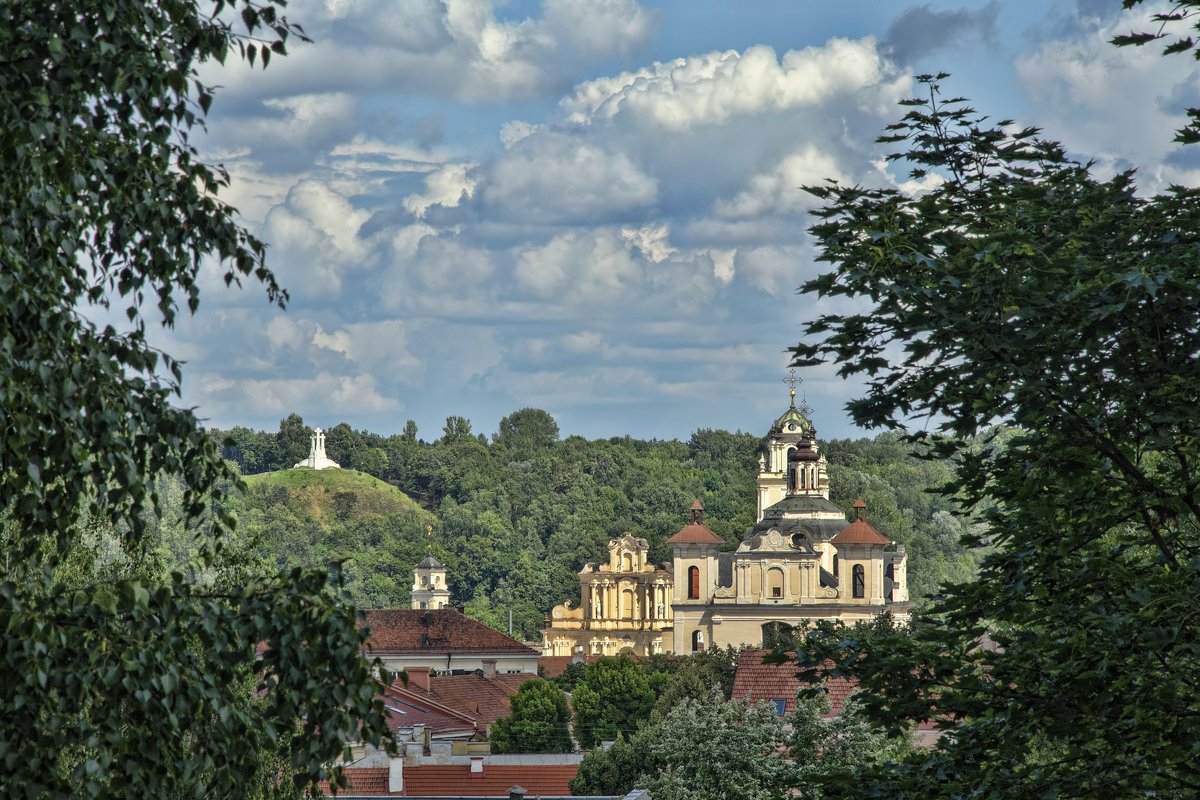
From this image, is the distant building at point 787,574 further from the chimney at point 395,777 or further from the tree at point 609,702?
the chimney at point 395,777

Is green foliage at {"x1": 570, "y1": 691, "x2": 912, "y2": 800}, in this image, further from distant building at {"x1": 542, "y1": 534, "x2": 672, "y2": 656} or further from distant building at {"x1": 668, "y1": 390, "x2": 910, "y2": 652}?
distant building at {"x1": 542, "y1": 534, "x2": 672, "y2": 656}

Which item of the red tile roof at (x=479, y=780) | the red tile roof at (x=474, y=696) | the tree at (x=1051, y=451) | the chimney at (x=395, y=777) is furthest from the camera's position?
the red tile roof at (x=474, y=696)

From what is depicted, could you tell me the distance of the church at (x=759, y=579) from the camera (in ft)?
396

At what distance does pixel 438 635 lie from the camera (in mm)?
105312

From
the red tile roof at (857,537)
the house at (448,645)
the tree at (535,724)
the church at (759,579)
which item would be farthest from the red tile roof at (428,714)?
the red tile roof at (857,537)

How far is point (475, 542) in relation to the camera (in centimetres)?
19375

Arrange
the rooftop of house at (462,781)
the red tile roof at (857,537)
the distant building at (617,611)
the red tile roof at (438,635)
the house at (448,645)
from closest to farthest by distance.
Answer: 1. the rooftop of house at (462,781)
2. the house at (448,645)
3. the red tile roof at (438,635)
4. the red tile roof at (857,537)
5. the distant building at (617,611)

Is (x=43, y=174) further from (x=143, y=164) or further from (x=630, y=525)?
(x=630, y=525)

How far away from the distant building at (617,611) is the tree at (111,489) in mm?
131036

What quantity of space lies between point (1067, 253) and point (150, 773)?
343 inches

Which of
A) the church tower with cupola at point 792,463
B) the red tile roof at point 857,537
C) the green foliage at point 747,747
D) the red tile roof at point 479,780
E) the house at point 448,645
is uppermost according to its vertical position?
the church tower with cupola at point 792,463

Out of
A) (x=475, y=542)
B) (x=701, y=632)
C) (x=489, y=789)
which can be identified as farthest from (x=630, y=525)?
(x=489, y=789)

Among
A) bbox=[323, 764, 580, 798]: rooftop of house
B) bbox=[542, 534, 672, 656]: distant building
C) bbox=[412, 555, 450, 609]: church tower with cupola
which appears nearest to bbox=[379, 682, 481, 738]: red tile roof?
bbox=[323, 764, 580, 798]: rooftop of house

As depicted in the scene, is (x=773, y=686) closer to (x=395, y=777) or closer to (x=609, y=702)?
(x=395, y=777)
